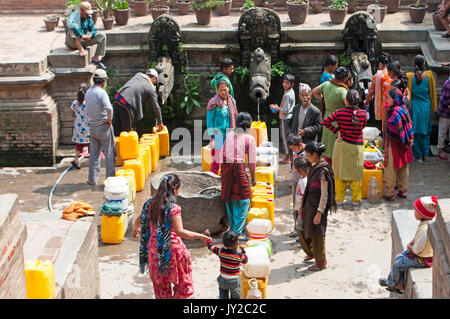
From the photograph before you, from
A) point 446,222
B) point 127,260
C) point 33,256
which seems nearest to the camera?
point 446,222

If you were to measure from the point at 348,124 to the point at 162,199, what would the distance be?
3821 mm

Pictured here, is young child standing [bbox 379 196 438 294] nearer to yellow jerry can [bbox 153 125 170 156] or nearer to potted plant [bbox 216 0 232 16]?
yellow jerry can [bbox 153 125 170 156]

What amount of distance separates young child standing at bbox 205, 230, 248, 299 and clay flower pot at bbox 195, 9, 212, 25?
353 inches

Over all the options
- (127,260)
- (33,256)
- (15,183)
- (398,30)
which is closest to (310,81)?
(398,30)

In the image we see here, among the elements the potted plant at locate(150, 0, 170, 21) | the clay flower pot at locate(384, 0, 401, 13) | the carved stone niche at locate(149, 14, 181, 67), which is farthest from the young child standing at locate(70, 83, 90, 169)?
the clay flower pot at locate(384, 0, 401, 13)

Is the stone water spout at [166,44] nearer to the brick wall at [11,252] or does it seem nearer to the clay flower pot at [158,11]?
the clay flower pot at [158,11]

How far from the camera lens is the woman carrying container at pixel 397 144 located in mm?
9695

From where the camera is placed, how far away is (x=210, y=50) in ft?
46.3

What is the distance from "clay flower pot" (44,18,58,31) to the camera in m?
15.2

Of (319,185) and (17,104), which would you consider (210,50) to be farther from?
(319,185)

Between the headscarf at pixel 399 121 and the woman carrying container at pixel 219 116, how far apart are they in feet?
6.98

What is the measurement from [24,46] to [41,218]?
7.06 m

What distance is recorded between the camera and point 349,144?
9516 millimetres

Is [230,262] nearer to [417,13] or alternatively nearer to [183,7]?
[417,13]
